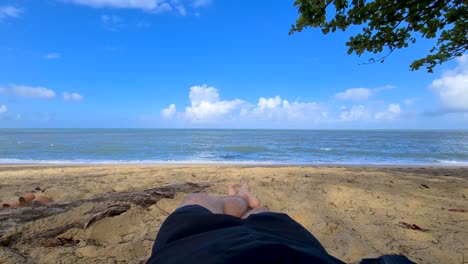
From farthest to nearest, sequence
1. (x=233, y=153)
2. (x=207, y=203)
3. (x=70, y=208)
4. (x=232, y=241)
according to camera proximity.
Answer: (x=233, y=153) → (x=70, y=208) → (x=207, y=203) → (x=232, y=241)

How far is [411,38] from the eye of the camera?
3818 mm

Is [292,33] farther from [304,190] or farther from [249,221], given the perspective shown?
[249,221]

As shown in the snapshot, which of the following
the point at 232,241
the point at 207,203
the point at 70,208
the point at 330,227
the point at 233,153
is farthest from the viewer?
the point at 233,153

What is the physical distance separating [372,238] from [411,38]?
9.70 feet

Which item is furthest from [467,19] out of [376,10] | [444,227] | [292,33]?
[444,227]

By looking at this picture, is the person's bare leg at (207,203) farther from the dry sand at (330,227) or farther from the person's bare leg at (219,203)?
the dry sand at (330,227)

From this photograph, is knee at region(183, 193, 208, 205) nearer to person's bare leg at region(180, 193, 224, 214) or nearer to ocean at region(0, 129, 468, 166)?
person's bare leg at region(180, 193, 224, 214)

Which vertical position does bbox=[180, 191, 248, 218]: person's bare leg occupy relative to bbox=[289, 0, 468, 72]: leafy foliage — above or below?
below

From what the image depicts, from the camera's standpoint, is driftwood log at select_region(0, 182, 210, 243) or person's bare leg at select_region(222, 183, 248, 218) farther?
driftwood log at select_region(0, 182, 210, 243)

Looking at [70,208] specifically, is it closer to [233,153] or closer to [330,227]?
[330,227]

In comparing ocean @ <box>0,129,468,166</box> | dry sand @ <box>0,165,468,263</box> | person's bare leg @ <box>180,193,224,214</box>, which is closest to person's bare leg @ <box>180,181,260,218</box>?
person's bare leg @ <box>180,193,224,214</box>

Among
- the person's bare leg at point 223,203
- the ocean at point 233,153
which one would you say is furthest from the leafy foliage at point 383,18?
the ocean at point 233,153

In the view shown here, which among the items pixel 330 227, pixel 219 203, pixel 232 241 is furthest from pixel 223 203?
pixel 330 227

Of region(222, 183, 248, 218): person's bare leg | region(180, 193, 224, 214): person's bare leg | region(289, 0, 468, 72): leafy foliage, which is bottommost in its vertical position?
region(222, 183, 248, 218): person's bare leg
